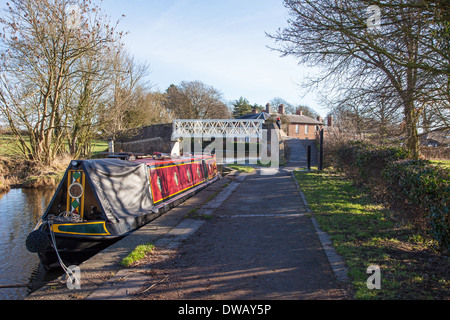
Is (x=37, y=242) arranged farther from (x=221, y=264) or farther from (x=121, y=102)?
(x=121, y=102)

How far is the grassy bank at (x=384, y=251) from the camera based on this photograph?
3.34 m

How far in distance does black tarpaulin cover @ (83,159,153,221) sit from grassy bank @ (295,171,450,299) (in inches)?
152

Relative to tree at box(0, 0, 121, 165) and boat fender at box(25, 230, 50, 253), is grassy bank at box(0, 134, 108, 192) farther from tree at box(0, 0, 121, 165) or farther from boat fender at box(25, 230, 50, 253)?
boat fender at box(25, 230, 50, 253)

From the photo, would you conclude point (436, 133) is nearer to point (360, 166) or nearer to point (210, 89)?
point (360, 166)

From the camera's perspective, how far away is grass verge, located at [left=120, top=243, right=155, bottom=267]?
4329mm

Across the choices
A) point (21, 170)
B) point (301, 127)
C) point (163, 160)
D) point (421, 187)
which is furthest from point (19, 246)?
point (301, 127)

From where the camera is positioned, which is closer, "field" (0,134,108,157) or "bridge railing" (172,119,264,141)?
Answer: "field" (0,134,108,157)

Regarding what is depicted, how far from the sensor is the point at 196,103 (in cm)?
4231

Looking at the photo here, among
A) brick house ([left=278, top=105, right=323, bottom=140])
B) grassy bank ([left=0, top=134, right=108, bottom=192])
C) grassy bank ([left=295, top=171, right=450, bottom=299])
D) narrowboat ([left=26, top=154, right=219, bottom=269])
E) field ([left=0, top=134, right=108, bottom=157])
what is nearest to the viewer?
grassy bank ([left=295, top=171, right=450, bottom=299])

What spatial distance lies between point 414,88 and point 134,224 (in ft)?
19.0

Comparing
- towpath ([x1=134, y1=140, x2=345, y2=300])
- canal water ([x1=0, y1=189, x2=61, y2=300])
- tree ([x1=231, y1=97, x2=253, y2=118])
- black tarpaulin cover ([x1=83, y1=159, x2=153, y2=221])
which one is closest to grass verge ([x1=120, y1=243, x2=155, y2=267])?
towpath ([x1=134, y1=140, x2=345, y2=300])

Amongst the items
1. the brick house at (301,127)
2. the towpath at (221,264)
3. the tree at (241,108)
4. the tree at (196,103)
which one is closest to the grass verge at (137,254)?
the towpath at (221,264)

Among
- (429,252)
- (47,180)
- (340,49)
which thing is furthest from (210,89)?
(429,252)

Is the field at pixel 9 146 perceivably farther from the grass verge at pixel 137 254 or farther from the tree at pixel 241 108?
the tree at pixel 241 108
